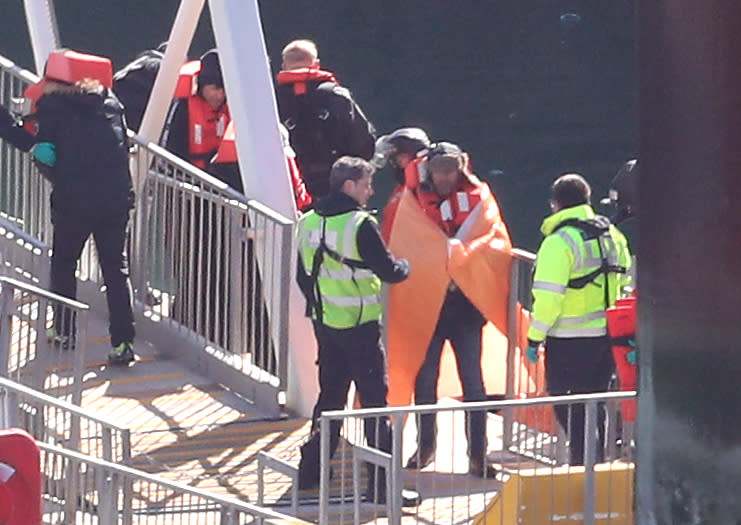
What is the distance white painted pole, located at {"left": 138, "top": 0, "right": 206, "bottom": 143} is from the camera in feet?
37.1

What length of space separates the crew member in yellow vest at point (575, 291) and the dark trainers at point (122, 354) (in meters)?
2.69

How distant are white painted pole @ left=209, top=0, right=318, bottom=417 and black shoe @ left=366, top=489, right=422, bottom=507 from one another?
5.44ft

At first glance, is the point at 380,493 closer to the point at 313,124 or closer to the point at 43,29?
the point at 313,124

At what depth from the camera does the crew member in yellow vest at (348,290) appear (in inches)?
332

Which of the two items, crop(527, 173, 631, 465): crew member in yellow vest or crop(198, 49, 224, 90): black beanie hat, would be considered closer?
crop(527, 173, 631, 465): crew member in yellow vest

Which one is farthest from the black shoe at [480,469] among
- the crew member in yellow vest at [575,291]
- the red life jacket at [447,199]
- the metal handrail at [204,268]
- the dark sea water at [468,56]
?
the dark sea water at [468,56]

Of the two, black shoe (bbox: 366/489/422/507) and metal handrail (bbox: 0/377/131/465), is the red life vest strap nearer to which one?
metal handrail (bbox: 0/377/131/465)

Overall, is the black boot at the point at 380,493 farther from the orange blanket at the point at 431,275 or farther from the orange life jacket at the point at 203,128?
the orange life jacket at the point at 203,128

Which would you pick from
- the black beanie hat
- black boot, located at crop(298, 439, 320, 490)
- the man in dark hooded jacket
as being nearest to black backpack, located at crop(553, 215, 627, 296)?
black boot, located at crop(298, 439, 320, 490)

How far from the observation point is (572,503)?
7352mm

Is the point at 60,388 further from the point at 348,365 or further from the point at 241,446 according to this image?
the point at 348,365

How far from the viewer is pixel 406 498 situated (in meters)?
8.41

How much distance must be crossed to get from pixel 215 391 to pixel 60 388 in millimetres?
1182

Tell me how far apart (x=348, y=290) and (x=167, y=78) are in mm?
3337
